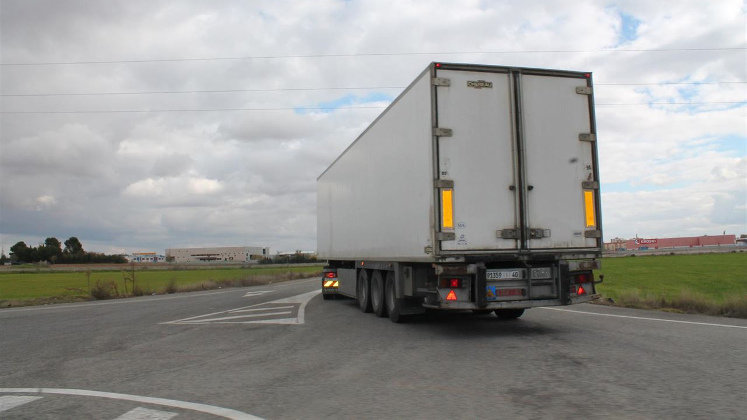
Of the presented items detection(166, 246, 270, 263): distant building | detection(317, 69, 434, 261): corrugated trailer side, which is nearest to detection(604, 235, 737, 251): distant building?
detection(166, 246, 270, 263): distant building

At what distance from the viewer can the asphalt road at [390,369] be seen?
15.5 ft

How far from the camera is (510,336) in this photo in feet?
28.6

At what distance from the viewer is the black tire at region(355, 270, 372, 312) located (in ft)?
42.7

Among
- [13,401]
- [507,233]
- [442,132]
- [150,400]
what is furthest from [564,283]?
[13,401]

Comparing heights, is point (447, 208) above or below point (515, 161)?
below

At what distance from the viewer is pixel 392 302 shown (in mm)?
11062

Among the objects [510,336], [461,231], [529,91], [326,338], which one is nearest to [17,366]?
[326,338]

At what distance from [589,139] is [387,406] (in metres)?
6.39

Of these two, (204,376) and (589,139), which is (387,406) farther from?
(589,139)

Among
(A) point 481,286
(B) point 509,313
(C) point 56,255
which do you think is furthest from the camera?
(C) point 56,255

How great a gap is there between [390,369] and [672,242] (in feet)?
636

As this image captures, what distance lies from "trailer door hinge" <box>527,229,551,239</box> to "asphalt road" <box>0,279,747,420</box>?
1549 mm

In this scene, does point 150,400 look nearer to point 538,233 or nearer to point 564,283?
point 538,233

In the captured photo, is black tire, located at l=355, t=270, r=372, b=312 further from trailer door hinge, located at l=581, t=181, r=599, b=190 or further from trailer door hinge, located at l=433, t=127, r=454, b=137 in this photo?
trailer door hinge, located at l=581, t=181, r=599, b=190
